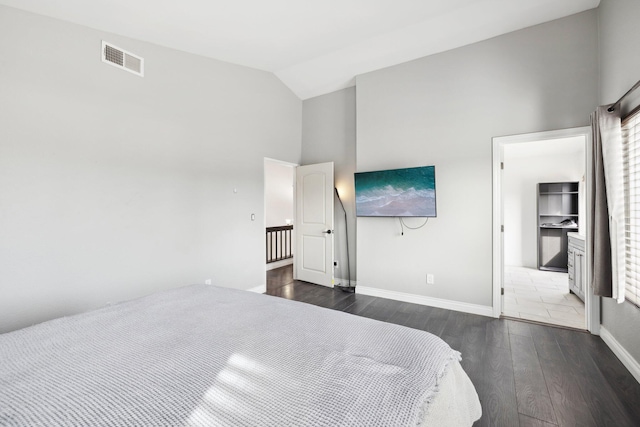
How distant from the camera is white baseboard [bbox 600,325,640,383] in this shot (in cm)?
200

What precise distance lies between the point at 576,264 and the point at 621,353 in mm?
1877

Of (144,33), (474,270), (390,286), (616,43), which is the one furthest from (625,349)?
(144,33)

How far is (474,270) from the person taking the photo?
3258 mm

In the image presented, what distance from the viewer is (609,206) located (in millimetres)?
2287

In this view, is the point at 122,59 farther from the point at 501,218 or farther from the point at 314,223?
the point at 501,218

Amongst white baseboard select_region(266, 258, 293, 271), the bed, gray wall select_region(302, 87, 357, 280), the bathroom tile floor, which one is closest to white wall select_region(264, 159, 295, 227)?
white baseboard select_region(266, 258, 293, 271)

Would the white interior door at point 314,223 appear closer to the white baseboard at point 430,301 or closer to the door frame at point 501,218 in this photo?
the white baseboard at point 430,301

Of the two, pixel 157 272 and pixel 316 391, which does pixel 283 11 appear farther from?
pixel 316 391

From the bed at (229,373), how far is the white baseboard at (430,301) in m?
2.22

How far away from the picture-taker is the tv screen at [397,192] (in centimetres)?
337

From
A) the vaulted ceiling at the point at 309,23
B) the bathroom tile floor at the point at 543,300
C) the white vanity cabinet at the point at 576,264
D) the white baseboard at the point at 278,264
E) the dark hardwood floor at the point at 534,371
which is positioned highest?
the vaulted ceiling at the point at 309,23

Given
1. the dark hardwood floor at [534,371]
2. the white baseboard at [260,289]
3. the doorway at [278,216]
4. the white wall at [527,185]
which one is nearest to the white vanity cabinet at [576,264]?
the dark hardwood floor at [534,371]

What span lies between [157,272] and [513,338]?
368 centimetres

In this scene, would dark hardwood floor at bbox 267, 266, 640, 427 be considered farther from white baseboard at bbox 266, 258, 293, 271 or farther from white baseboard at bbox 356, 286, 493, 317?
white baseboard at bbox 266, 258, 293, 271
